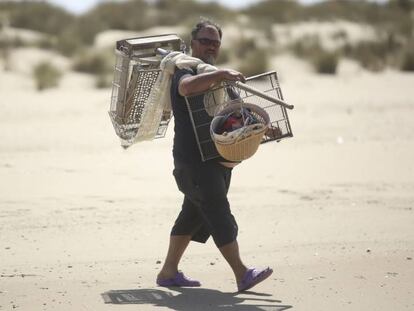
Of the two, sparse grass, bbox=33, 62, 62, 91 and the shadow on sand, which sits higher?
sparse grass, bbox=33, 62, 62, 91

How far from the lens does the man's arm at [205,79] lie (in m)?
5.63

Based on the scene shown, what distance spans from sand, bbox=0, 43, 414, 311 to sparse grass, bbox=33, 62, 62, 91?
4.83 m

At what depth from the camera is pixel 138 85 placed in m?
6.46

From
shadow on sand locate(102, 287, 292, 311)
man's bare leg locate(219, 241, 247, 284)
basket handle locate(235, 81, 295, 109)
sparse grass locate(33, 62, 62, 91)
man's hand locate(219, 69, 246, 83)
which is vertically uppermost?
sparse grass locate(33, 62, 62, 91)

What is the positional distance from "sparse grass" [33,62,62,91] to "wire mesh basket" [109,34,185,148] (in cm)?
1464

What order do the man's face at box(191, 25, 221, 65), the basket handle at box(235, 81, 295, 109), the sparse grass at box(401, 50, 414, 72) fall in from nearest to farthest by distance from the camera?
1. the basket handle at box(235, 81, 295, 109)
2. the man's face at box(191, 25, 221, 65)
3. the sparse grass at box(401, 50, 414, 72)

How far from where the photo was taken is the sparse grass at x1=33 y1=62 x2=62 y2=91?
21.1 meters

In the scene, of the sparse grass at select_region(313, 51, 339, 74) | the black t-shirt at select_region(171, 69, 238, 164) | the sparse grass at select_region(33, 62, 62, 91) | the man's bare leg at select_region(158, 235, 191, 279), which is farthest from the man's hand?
the sparse grass at select_region(313, 51, 339, 74)

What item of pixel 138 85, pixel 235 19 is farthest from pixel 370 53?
pixel 138 85

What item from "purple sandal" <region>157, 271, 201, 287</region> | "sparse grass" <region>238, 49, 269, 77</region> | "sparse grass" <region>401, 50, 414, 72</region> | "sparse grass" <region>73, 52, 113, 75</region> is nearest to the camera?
"purple sandal" <region>157, 271, 201, 287</region>

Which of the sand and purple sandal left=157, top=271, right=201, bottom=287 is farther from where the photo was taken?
purple sandal left=157, top=271, right=201, bottom=287

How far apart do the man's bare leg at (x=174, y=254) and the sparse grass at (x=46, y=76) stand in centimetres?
1495

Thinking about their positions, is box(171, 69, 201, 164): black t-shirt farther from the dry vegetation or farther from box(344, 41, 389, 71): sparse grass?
box(344, 41, 389, 71): sparse grass

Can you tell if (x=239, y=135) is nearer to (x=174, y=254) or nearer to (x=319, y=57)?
(x=174, y=254)
